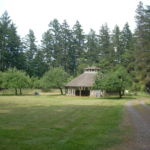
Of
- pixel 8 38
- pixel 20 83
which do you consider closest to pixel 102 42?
pixel 8 38

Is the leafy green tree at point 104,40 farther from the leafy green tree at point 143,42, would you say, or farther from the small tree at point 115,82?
the small tree at point 115,82

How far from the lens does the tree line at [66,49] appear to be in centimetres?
6219

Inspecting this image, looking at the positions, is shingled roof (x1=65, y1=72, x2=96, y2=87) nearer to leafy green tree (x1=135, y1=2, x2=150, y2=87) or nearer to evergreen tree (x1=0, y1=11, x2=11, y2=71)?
leafy green tree (x1=135, y1=2, x2=150, y2=87)

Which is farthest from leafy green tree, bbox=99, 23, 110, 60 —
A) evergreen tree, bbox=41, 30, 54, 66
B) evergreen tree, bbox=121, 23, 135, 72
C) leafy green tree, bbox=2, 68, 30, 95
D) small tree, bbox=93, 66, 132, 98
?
small tree, bbox=93, 66, 132, 98

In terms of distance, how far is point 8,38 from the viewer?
63031 millimetres

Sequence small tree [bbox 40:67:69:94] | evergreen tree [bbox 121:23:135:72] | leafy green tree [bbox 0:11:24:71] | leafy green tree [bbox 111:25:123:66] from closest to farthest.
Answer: small tree [bbox 40:67:69:94] < evergreen tree [bbox 121:23:135:72] < leafy green tree [bbox 0:11:24:71] < leafy green tree [bbox 111:25:123:66]

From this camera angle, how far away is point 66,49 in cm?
7231

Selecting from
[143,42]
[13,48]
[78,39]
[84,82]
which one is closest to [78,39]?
[78,39]

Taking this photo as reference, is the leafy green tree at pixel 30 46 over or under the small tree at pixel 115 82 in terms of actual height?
over

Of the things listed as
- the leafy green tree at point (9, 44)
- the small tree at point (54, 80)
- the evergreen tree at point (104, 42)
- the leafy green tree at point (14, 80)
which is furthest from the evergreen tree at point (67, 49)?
the leafy green tree at point (14, 80)

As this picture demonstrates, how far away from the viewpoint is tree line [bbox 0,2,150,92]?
6219cm

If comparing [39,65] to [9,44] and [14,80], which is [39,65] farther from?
[14,80]

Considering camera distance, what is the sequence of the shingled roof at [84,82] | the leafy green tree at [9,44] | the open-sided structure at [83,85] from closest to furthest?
the open-sided structure at [83,85] < the shingled roof at [84,82] < the leafy green tree at [9,44]

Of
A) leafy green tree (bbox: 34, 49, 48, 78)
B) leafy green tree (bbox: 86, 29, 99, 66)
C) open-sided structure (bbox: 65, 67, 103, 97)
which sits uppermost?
leafy green tree (bbox: 86, 29, 99, 66)
